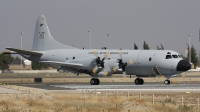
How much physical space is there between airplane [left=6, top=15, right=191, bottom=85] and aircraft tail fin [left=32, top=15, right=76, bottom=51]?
1138 millimetres

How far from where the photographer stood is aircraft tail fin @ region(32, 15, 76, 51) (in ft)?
255

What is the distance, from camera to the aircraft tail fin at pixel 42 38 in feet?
255

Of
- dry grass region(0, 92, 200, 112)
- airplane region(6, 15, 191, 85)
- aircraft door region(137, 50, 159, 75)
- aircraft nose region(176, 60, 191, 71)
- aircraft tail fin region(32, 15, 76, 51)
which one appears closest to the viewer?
dry grass region(0, 92, 200, 112)

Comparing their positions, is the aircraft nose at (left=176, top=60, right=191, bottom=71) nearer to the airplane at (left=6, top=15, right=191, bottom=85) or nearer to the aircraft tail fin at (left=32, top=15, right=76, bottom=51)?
the airplane at (left=6, top=15, right=191, bottom=85)

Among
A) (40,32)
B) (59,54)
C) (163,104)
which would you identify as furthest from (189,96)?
(40,32)

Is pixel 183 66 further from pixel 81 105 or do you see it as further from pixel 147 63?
pixel 81 105

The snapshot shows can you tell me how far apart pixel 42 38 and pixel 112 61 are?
47.8 feet

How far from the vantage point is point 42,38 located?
78.5m

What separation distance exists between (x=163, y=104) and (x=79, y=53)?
32.6 m

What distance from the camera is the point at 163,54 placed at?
6788 cm

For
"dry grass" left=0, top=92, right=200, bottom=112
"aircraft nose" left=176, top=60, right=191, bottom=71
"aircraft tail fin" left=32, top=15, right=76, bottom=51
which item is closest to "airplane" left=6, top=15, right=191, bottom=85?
"aircraft nose" left=176, top=60, right=191, bottom=71

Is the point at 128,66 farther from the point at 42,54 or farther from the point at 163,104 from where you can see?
the point at 163,104

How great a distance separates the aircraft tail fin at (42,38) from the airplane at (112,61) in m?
1.14

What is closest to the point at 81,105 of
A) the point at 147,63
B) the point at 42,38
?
the point at 147,63
